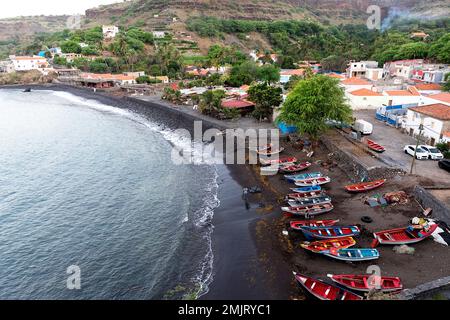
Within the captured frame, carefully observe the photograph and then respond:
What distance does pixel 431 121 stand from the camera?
137 feet

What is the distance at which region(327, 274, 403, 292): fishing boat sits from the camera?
19.8 meters

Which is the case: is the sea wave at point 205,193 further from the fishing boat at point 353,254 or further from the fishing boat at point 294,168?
the fishing boat at point 353,254

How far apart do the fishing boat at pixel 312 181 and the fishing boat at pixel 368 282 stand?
15.0 meters

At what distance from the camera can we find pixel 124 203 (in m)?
36.6

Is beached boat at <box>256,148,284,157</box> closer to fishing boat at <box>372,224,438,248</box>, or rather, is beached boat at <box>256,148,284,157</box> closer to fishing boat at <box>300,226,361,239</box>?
fishing boat at <box>300,226,361,239</box>

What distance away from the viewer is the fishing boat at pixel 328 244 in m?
24.4

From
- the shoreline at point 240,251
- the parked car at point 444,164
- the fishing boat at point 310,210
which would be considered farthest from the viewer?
the parked car at point 444,164

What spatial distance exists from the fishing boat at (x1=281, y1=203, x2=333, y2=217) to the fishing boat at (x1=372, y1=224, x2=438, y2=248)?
535 cm

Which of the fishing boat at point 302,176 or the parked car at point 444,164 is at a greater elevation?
the parked car at point 444,164

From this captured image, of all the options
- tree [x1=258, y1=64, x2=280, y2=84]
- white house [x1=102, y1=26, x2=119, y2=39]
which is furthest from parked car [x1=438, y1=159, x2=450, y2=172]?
white house [x1=102, y1=26, x2=119, y2=39]

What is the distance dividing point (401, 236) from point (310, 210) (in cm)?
755

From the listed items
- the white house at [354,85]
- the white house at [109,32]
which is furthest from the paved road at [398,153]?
the white house at [109,32]

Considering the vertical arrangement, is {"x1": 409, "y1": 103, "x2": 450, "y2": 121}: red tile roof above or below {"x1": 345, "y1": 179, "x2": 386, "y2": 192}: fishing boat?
above

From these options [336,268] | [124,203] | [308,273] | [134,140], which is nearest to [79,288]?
[124,203]
